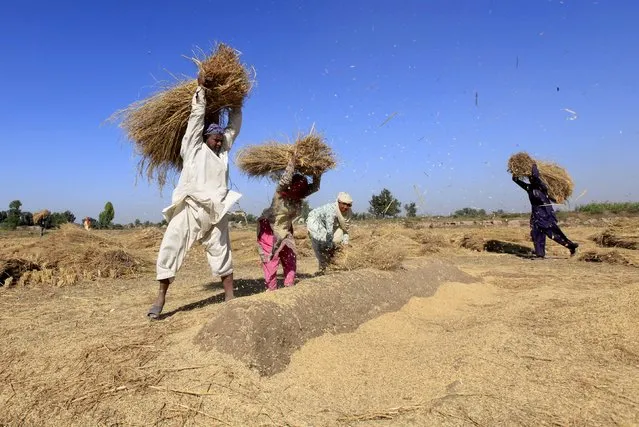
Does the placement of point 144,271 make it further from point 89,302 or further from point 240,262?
point 89,302

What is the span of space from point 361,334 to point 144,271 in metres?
5.51

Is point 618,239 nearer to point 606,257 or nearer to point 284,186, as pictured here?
point 606,257

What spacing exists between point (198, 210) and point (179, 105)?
106cm

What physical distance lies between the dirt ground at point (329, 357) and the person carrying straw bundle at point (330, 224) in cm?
31

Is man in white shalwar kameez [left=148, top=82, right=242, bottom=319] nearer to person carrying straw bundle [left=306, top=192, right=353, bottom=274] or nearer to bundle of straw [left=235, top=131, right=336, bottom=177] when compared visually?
bundle of straw [left=235, top=131, right=336, bottom=177]

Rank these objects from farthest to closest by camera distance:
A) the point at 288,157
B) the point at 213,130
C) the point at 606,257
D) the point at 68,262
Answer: the point at 606,257, the point at 68,262, the point at 288,157, the point at 213,130

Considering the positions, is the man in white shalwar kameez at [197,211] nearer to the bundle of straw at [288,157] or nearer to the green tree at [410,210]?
the bundle of straw at [288,157]

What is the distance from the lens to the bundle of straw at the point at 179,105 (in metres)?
4.11

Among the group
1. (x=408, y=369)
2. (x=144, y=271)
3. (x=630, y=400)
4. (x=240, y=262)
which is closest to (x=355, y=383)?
(x=408, y=369)

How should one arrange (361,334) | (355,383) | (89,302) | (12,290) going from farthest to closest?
(12,290), (89,302), (361,334), (355,383)

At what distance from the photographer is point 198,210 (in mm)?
3893

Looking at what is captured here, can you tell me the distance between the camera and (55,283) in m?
6.39

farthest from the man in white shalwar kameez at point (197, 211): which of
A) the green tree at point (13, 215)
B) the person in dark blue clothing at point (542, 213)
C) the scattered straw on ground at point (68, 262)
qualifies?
the green tree at point (13, 215)

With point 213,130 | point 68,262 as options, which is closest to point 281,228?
point 213,130
